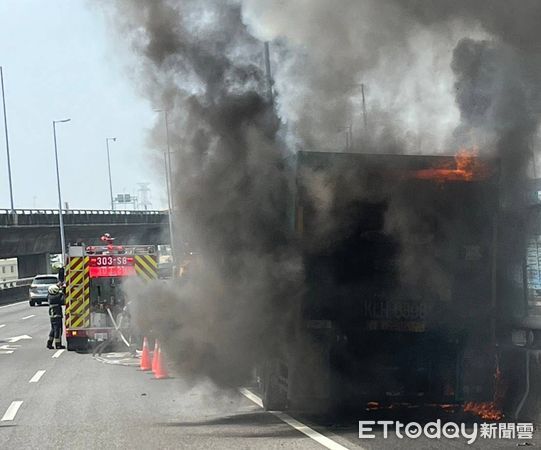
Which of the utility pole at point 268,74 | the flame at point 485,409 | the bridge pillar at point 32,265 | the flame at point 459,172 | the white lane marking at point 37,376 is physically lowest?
the white lane marking at point 37,376

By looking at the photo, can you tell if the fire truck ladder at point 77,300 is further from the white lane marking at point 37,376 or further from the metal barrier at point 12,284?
the metal barrier at point 12,284

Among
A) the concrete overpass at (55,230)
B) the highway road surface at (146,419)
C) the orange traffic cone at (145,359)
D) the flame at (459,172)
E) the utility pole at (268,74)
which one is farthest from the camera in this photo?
the concrete overpass at (55,230)

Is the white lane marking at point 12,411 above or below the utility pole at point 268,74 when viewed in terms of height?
below

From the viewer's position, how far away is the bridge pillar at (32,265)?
71.1 meters

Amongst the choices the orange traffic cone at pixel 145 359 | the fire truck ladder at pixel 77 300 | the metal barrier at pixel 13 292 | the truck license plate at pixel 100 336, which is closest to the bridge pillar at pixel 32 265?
the metal barrier at pixel 13 292

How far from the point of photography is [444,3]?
11.3 m

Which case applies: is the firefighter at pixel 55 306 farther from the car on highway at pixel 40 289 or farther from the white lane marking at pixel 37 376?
the car on highway at pixel 40 289

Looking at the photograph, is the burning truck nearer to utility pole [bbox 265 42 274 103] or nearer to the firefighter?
utility pole [bbox 265 42 274 103]

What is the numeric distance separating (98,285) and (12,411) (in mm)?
8944

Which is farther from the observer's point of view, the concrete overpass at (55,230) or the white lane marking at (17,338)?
the concrete overpass at (55,230)

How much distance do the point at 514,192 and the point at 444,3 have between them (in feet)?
9.34

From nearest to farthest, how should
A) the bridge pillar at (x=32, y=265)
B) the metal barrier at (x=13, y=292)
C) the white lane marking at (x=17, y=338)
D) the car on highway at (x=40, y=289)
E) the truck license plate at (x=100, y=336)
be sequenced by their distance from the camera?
1. the truck license plate at (x=100, y=336)
2. the white lane marking at (x=17, y=338)
3. the car on highway at (x=40, y=289)
4. the metal barrier at (x=13, y=292)
5. the bridge pillar at (x=32, y=265)

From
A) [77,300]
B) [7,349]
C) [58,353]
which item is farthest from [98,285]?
[7,349]

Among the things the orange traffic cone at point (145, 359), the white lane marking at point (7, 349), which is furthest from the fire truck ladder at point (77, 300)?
the orange traffic cone at point (145, 359)
